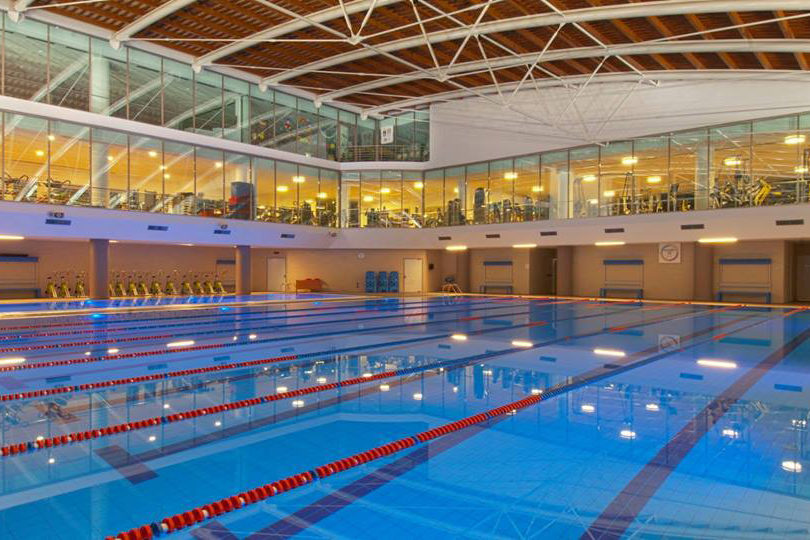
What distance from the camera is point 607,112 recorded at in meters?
19.3

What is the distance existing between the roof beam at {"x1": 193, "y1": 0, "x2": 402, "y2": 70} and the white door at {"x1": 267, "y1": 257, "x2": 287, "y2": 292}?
406 inches

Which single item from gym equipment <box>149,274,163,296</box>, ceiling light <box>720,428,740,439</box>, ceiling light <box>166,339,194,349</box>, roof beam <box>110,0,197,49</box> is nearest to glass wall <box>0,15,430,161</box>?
roof beam <box>110,0,197,49</box>

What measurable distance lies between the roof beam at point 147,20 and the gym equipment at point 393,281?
45.3 feet

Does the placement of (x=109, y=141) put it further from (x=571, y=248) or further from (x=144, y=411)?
(x=571, y=248)

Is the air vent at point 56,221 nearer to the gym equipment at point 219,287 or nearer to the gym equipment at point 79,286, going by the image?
the gym equipment at point 79,286

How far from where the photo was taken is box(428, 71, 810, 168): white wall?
648 inches

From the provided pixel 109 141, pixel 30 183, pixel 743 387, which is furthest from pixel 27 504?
pixel 109 141

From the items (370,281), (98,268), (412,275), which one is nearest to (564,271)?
(412,275)

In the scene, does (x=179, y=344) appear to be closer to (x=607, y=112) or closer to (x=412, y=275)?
(x=607, y=112)

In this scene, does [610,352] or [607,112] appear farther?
[607,112]

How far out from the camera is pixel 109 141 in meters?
17.5

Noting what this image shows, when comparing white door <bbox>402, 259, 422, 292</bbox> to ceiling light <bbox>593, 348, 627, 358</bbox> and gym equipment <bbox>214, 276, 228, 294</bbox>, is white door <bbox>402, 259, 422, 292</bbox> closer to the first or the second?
gym equipment <bbox>214, 276, 228, 294</bbox>

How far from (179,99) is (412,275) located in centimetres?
1213

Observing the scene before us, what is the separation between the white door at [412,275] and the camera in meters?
25.6
